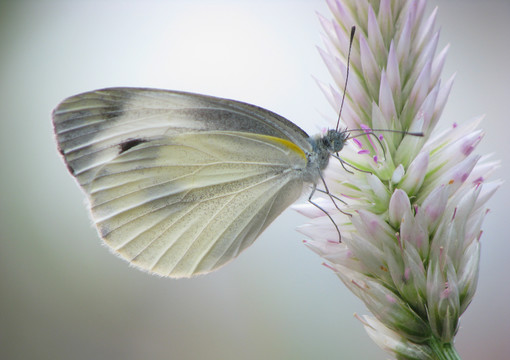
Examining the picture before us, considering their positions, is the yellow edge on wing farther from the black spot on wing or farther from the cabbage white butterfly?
the black spot on wing

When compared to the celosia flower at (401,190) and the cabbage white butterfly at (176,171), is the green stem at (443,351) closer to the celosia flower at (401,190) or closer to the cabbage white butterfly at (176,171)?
the celosia flower at (401,190)

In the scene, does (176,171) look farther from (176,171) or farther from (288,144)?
(288,144)

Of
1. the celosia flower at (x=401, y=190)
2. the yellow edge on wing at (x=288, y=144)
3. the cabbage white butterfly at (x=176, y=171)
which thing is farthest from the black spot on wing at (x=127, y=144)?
the celosia flower at (x=401, y=190)

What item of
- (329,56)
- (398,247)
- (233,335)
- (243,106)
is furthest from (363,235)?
(233,335)

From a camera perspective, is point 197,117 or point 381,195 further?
point 197,117

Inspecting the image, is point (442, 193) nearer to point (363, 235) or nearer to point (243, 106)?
point (363, 235)

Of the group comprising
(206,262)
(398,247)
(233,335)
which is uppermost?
(398,247)
